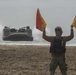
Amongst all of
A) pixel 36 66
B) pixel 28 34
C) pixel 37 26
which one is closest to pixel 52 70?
pixel 37 26

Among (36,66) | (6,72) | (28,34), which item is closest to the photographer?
(6,72)

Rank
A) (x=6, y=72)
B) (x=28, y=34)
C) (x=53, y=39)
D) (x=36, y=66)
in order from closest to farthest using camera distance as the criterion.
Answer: (x=53, y=39), (x=6, y=72), (x=36, y=66), (x=28, y=34)

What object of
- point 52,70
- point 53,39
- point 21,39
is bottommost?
point 21,39

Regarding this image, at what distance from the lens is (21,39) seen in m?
98.0

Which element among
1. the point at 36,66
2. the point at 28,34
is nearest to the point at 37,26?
the point at 36,66

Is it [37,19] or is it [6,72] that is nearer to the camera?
[37,19]

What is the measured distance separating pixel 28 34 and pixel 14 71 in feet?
261

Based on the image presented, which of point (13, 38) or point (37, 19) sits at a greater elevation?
point (37, 19)

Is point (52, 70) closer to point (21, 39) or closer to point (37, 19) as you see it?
point (37, 19)

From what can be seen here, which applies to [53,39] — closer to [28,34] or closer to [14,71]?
[14,71]

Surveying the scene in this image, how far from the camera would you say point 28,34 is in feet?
317

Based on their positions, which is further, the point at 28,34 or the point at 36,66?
the point at 28,34

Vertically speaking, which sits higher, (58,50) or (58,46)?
(58,46)

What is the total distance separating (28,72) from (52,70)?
4.25 meters
